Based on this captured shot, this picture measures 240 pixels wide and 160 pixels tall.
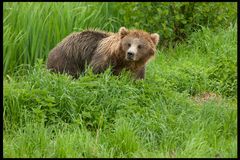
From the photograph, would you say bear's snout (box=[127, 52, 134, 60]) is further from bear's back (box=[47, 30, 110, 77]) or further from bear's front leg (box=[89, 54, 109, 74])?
bear's back (box=[47, 30, 110, 77])

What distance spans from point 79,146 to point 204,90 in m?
2.54

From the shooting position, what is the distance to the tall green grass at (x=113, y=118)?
5.68 m

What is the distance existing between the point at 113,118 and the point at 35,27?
11.2 feet

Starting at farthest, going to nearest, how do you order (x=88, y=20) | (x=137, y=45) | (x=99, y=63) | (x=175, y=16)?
(x=88, y=20)
(x=175, y=16)
(x=99, y=63)
(x=137, y=45)

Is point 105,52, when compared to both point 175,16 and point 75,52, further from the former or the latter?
point 175,16

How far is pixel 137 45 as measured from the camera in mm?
7527

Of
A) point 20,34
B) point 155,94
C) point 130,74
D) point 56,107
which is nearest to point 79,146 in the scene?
point 56,107

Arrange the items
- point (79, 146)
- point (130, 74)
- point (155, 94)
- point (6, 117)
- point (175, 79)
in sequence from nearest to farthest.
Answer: point (79, 146) → point (6, 117) → point (155, 94) → point (130, 74) → point (175, 79)

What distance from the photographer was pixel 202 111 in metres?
6.43

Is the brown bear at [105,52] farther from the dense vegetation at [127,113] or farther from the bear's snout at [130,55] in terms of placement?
the dense vegetation at [127,113]

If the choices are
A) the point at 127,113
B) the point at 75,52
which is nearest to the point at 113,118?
the point at 127,113

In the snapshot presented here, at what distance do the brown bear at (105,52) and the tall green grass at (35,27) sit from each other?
1.14m

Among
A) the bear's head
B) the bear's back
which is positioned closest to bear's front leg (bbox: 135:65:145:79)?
the bear's head

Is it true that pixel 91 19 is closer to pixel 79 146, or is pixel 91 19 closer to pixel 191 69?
pixel 191 69
